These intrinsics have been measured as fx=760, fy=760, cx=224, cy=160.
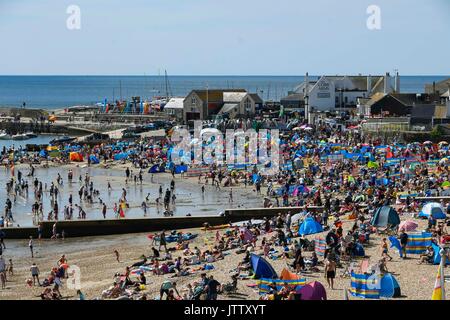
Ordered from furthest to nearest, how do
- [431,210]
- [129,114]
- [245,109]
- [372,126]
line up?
[129,114] → [245,109] → [372,126] → [431,210]

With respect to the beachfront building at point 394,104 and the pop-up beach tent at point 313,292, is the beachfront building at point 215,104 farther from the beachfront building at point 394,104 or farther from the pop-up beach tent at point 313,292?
the pop-up beach tent at point 313,292

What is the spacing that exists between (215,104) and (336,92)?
1049 centimetres

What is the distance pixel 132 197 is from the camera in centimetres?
3369

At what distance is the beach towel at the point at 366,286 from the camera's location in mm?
14805

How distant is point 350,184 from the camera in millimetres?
31281

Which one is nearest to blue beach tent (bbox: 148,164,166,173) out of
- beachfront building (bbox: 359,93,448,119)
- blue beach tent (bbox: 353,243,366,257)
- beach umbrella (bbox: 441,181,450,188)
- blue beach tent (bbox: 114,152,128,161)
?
blue beach tent (bbox: 114,152,128,161)

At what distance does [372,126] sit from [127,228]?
24.6m

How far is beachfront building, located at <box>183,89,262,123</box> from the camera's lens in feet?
202

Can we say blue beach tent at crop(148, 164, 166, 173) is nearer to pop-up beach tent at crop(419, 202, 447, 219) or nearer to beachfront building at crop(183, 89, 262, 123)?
pop-up beach tent at crop(419, 202, 447, 219)

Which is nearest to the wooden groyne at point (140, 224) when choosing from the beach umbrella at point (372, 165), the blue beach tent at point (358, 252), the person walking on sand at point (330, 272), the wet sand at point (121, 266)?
the wet sand at point (121, 266)

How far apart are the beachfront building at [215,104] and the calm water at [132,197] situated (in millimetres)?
20861

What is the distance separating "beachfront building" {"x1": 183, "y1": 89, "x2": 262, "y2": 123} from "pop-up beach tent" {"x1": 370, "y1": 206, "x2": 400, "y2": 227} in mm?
40672
